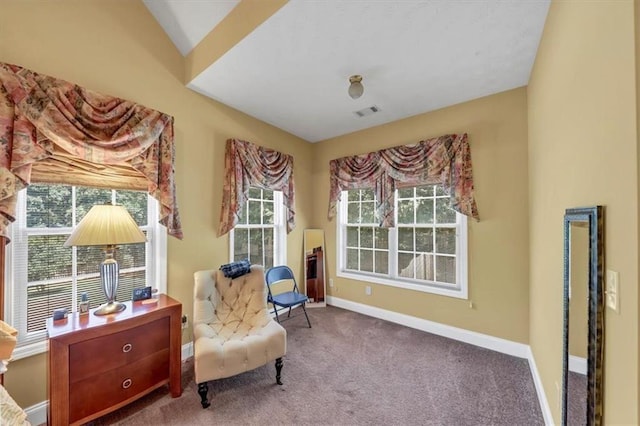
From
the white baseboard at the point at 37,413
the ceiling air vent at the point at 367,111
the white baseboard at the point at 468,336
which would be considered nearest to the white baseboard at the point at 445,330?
the white baseboard at the point at 468,336

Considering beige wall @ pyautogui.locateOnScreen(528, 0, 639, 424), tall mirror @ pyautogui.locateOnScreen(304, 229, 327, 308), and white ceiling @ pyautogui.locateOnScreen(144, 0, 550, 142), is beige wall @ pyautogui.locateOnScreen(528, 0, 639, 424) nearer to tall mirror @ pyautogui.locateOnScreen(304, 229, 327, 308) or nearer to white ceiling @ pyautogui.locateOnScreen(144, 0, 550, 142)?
white ceiling @ pyautogui.locateOnScreen(144, 0, 550, 142)

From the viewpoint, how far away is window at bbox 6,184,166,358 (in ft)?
5.86

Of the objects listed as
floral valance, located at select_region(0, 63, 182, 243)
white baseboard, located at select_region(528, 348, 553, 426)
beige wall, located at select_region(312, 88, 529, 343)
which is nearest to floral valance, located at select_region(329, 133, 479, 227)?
beige wall, located at select_region(312, 88, 529, 343)

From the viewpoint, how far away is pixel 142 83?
7.79ft

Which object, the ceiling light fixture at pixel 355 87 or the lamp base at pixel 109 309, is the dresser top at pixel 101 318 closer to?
the lamp base at pixel 109 309

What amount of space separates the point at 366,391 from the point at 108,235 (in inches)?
89.0

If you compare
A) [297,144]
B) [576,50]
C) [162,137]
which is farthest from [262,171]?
[576,50]

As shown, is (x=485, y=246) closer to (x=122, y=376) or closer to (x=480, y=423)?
(x=480, y=423)

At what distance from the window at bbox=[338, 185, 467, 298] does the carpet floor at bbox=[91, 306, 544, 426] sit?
2.48ft

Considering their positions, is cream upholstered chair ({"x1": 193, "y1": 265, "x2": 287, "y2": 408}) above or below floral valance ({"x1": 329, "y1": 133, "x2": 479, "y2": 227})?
below

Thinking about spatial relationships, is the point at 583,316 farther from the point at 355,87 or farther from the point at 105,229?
the point at 105,229

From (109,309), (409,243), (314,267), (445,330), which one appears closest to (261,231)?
(314,267)

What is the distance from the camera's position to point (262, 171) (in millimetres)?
3344

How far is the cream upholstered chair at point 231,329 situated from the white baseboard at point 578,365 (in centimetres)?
181
